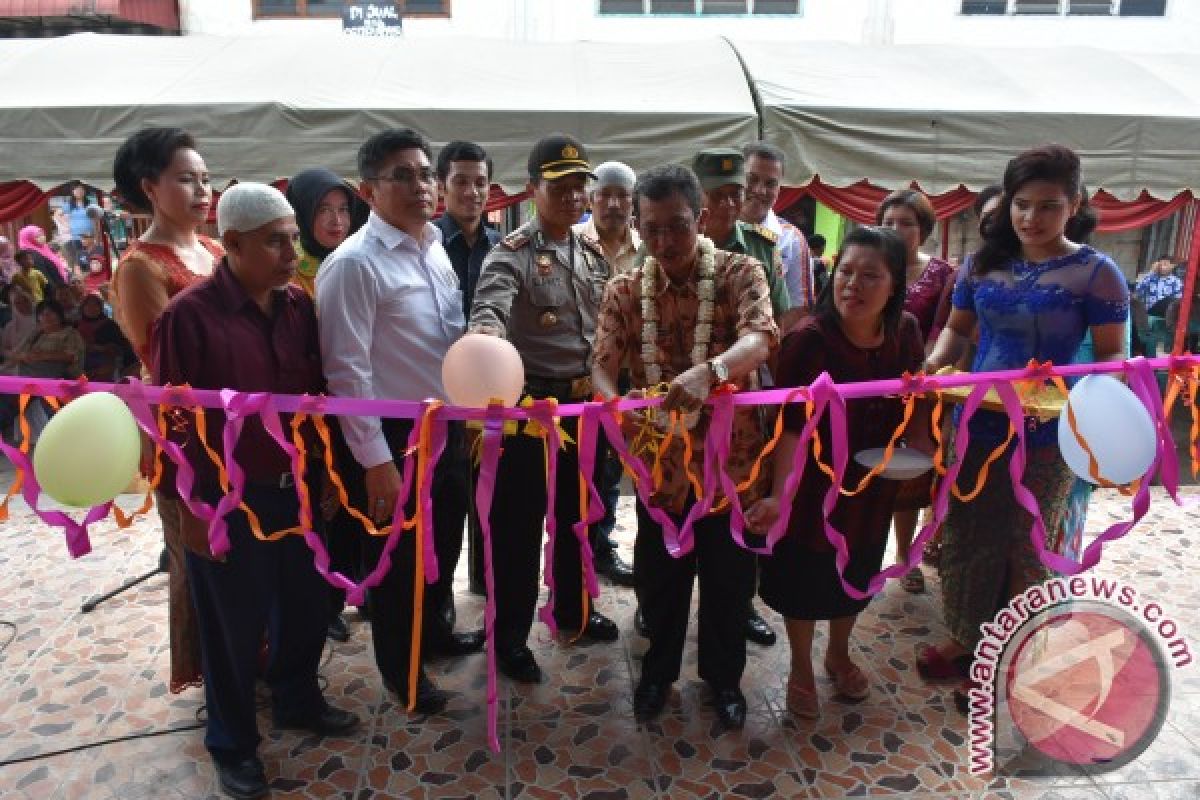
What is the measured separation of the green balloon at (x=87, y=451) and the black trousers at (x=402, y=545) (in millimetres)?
607

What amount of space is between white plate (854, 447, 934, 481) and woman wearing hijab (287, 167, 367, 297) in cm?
194

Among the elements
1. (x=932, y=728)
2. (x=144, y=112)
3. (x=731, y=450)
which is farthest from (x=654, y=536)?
(x=144, y=112)

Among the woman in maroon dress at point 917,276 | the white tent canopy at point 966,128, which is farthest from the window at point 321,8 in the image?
the woman in maroon dress at point 917,276

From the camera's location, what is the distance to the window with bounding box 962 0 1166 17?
35.7 ft

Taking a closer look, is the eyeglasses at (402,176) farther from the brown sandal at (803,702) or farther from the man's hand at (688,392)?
the brown sandal at (803,702)

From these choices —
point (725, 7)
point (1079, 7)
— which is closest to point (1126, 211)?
point (1079, 7)

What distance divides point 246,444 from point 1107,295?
2402 mm

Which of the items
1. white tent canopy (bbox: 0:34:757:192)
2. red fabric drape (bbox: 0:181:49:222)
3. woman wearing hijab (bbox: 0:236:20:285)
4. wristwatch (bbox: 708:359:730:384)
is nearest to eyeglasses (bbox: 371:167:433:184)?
wristwatch (bbox: 708:359:730:384)

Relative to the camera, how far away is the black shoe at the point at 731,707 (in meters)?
2.49

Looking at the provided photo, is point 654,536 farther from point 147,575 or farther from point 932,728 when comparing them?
point 147,575

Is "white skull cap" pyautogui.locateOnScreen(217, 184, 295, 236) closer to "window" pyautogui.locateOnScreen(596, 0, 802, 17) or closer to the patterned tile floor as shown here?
the patterned tile floor

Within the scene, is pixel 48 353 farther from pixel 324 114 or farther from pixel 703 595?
pixel 703 595

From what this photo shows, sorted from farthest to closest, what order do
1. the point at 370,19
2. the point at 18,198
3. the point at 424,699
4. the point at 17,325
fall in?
1. the point at 370,19
2. the point at 17,325
3. the point at 18,198
4. the point at 424,699

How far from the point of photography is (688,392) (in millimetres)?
1993
